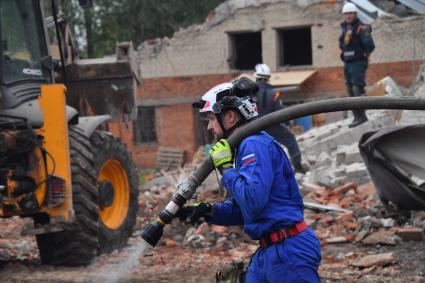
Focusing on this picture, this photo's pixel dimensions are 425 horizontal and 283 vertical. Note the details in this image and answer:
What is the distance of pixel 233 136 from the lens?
4.66 m

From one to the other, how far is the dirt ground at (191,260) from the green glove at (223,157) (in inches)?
128

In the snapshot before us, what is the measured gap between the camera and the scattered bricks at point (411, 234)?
8914 mm

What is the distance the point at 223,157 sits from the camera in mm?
4594

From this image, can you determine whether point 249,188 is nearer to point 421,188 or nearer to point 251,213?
point 251,213

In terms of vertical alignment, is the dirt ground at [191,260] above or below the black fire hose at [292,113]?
below

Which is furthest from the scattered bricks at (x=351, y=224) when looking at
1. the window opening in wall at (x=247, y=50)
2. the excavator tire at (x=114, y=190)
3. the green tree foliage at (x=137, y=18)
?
the green tree foliage at (x=137, y=18)

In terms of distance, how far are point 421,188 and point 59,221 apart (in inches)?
152

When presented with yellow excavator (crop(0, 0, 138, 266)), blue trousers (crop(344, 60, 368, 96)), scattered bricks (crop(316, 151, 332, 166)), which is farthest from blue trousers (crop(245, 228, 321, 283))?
blue trousers (crop(344, 60, 368, 96))

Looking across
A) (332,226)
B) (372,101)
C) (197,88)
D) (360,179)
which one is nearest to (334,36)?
(197,88)

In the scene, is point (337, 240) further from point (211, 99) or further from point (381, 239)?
point (211, 99)

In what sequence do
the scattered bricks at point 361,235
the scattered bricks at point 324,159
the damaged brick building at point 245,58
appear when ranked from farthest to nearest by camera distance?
the damaged brick building at point 245,58, the scattered bricks at point 324,159, the scattered bricks at point 361,235

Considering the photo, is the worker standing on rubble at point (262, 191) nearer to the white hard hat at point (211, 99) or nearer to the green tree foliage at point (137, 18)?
the white hard hat at point (211, 99)

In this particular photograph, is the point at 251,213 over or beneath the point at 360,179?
over

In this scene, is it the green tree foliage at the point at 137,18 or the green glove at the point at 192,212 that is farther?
the green tree foliage at the point at 137,18
